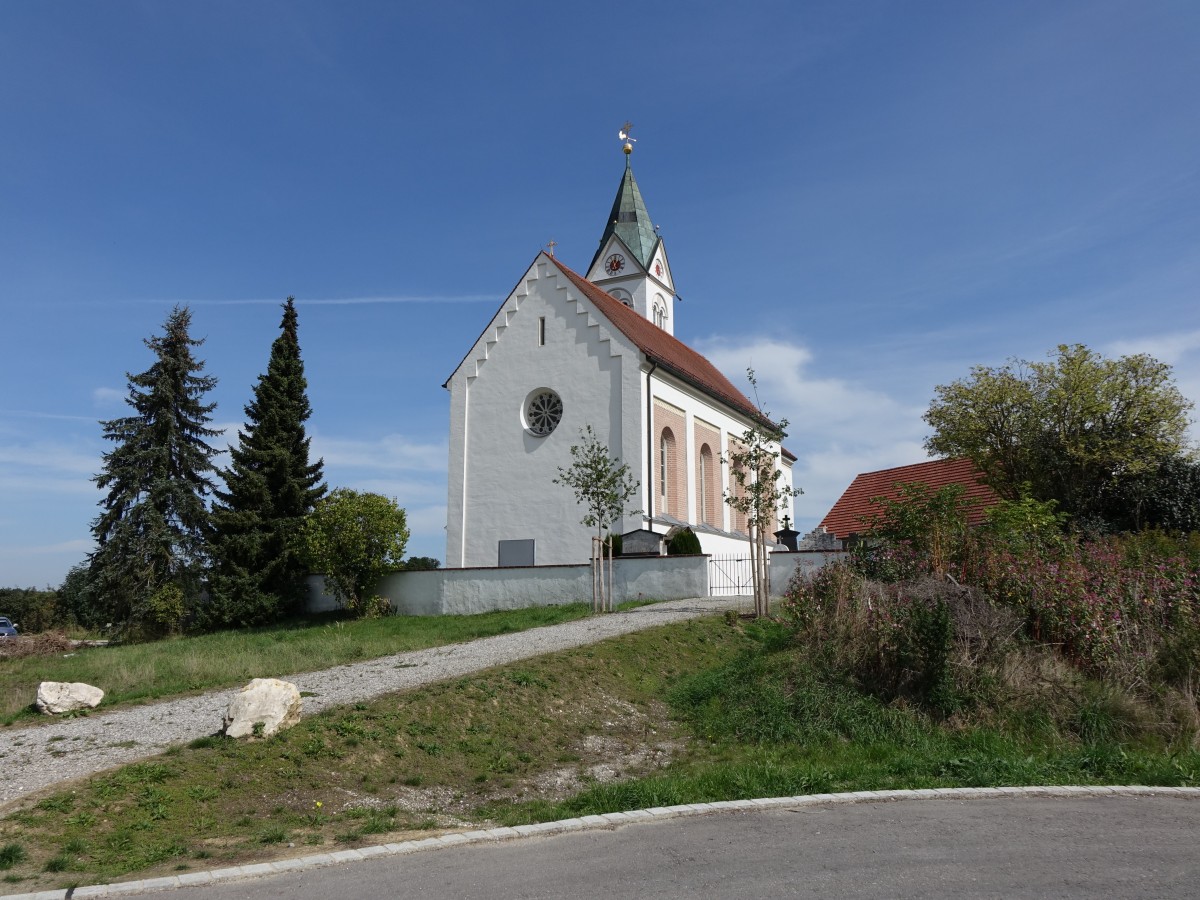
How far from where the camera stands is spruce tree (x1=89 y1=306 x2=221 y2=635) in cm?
3036

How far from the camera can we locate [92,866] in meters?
6.19

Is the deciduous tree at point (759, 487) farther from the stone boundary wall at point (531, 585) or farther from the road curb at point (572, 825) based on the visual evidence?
Answer: the road curb at point (572, 825)

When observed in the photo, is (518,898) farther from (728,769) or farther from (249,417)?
(249,417)

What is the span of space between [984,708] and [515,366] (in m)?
23.1

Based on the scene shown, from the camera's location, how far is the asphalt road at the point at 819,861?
530 cm

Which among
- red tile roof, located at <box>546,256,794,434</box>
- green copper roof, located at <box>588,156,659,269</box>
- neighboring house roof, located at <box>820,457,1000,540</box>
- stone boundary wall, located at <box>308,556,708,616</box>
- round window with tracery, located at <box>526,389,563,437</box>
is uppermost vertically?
green copper roof, located at <box>588,156,659,269</box>

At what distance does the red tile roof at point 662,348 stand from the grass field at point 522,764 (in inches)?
573

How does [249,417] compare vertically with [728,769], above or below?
above

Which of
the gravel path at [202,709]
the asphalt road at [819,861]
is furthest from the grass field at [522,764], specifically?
the asphalt road at [819,861]

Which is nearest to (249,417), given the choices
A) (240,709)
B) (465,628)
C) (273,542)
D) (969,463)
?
(273,542)

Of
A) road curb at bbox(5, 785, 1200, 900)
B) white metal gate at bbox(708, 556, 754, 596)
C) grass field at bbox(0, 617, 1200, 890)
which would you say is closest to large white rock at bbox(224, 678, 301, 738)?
grass field at bbox(0, 617, 1200, 890)

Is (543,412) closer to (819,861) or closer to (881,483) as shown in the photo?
(881,483)

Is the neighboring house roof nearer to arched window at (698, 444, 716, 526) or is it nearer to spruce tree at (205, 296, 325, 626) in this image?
arched window at (698, 444, 716, 526)

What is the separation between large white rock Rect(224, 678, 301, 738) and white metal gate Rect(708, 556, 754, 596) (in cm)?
1404
